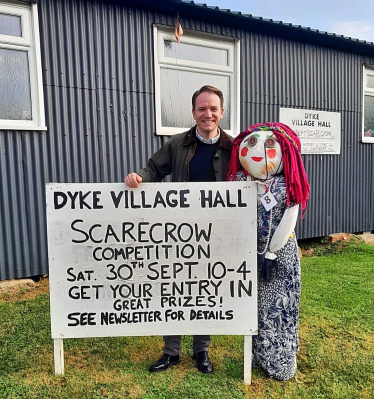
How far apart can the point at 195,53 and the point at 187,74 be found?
13.6 inches

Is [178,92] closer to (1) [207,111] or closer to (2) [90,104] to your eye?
(2) [90,104]

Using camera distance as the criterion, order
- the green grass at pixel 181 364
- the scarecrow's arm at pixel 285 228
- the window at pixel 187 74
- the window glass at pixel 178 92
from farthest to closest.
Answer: the window glass at pixel 178 92 → the window at pixel 187 74 → the green grass at pixel 181 364 → the scarecrow's arm at pixel 285 228

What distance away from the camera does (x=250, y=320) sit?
7.54 feet

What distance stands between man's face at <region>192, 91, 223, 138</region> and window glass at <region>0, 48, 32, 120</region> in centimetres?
275

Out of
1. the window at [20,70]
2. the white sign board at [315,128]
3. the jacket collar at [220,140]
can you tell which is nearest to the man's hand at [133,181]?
the jacket collar at [220,140]

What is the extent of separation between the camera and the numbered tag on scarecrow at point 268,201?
2.23 metres

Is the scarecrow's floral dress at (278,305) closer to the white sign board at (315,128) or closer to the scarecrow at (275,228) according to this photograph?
the scarecrow at (275,228)

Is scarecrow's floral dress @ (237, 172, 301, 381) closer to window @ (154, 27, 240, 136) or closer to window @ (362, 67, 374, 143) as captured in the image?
window @ (154, 27, 240, 136)

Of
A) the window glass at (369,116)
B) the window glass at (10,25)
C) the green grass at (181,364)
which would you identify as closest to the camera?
the green grass at (181,364)

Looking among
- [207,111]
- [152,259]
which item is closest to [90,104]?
[207,111]

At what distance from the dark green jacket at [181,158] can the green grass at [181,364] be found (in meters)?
1.40

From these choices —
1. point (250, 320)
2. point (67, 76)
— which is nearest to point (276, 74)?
point (67, 76)

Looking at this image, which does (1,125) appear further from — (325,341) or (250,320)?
(325,341)

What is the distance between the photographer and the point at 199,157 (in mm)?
2445
